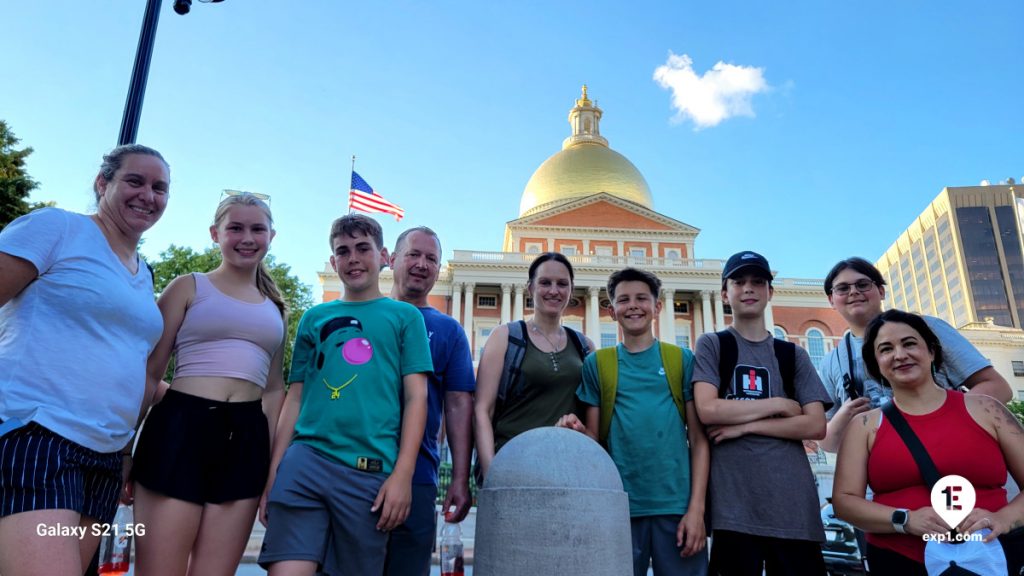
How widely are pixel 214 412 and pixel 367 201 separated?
20.6 m

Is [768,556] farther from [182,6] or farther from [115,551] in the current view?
[182,6]

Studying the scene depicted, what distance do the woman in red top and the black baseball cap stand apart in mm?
747

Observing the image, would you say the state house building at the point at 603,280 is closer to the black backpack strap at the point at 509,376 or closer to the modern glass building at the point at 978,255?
the black backpack strap at the point at 509,376

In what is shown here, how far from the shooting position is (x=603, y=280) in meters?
41.9

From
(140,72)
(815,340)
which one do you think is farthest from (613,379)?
(815,340)

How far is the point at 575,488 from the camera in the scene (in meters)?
2.82

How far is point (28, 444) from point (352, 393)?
Answer: 1.30m

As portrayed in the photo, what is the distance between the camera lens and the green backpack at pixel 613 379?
12.5 feet

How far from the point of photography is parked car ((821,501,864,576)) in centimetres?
615

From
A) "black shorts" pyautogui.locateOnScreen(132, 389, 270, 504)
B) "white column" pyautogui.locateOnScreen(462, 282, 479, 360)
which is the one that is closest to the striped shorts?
"black shorts" pyautogui.locateOnScreen(132, 389, 270, 504)

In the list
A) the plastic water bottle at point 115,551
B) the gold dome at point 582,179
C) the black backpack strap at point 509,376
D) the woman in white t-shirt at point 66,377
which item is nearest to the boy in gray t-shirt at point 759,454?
the black backpack strap at point 509,376

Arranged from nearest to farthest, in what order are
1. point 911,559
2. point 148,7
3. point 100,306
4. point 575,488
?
point 100,306 → point 575,488 → point 911,559 → point 148,7

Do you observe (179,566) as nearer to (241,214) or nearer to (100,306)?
(100,306)

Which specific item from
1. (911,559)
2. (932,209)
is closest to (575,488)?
(911,559)
